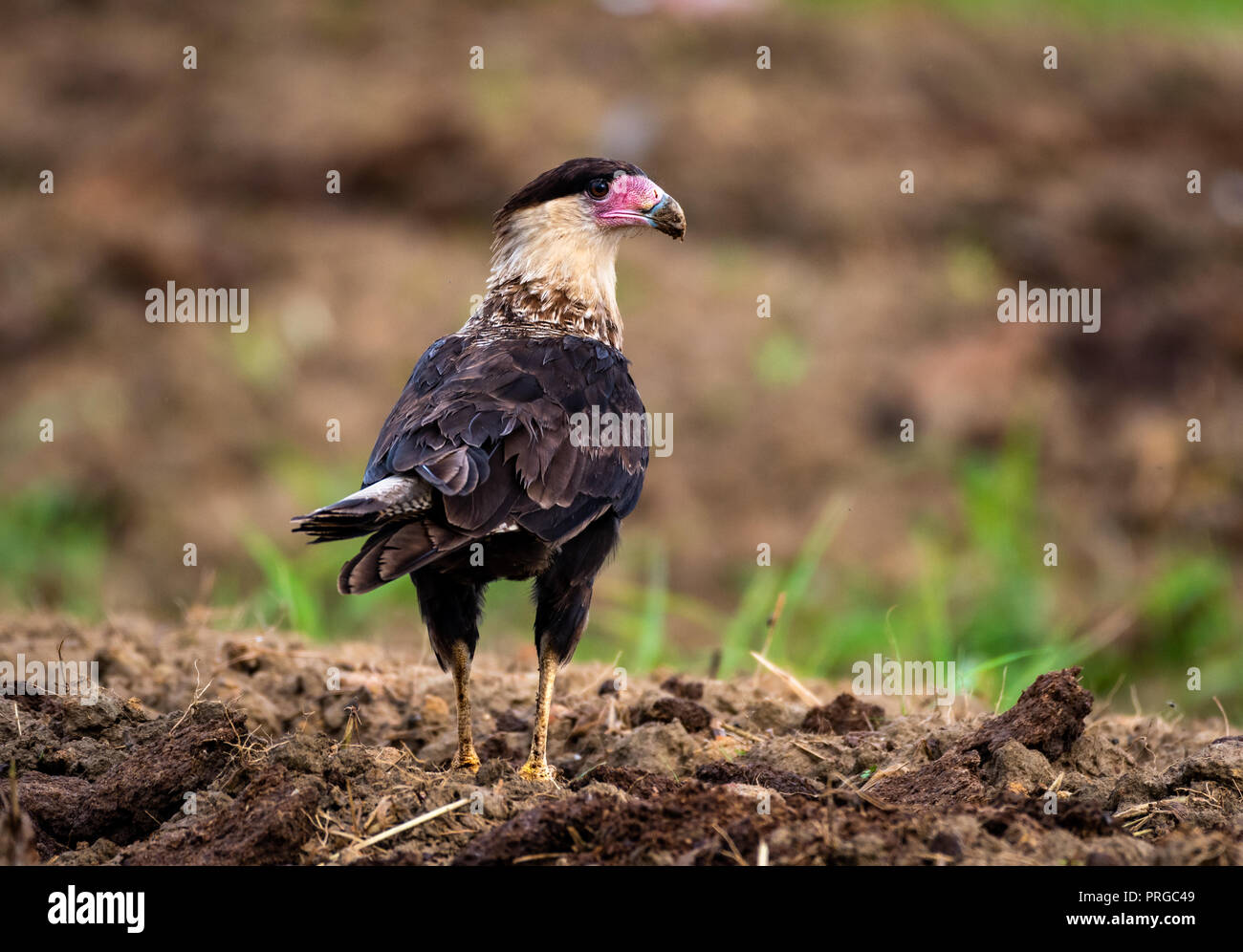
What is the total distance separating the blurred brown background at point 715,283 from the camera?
9234mm

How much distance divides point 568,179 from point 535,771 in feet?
6.99

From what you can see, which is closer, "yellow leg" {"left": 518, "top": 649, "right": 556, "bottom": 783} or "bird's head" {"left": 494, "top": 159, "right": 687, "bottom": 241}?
"yellow leg" {"left": 518, "top": 649, "right": 556, "bottom": 783}

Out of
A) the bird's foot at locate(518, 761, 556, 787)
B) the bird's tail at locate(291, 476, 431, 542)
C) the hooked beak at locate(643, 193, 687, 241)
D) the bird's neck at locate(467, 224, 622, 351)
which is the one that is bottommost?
the bird's foot at locate(518, 761, 556, 787)

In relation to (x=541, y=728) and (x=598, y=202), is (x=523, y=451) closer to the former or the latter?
(x=541, y=728)

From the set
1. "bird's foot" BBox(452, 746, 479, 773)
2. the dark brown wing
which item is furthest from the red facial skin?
"bird's foot" BBox(452, 746, 479, 773)

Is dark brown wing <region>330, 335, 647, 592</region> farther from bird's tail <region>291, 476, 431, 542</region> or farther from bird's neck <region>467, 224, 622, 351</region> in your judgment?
bird's neck <region>467, 224, 622, 351</region>

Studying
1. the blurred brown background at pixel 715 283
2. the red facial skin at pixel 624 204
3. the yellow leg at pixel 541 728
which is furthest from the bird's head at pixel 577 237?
the blurred brown background at pixel 715 283

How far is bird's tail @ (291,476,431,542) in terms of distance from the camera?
328 centimetres

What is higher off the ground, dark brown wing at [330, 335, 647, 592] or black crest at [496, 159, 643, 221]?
black crest at [496, 159, 643, 221]

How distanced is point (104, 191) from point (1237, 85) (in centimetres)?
1085

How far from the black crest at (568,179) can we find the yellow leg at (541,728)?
1696mm

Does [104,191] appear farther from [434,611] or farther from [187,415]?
[434,611]

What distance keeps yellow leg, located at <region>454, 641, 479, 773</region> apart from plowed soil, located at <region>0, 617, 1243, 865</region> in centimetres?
13

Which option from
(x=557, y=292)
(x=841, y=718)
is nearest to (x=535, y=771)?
(x=841, y=718)
